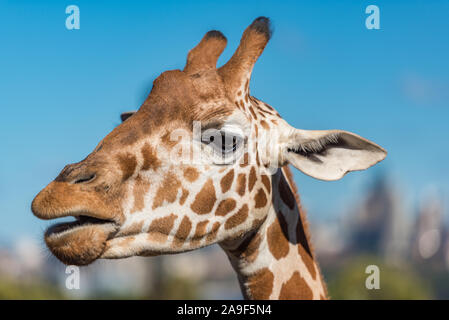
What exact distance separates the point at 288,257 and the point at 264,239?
38 cm

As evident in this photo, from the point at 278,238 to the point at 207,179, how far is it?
1142 millimetres

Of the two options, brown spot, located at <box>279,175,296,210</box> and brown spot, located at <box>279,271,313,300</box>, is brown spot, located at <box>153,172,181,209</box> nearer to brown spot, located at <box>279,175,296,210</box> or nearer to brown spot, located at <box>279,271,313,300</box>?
brown spot, located at <box>279,175,296,210</box>

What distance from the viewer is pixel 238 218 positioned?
201 inches

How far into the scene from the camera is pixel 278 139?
5410 mm

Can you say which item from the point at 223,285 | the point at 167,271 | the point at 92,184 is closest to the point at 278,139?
the point at 92,184

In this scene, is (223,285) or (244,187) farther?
(223,285)

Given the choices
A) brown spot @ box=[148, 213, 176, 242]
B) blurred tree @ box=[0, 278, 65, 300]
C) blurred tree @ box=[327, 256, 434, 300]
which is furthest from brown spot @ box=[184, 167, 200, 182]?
blurred tree @ box=[327, 256, 434, 300]

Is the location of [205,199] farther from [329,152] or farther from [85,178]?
[329,152]

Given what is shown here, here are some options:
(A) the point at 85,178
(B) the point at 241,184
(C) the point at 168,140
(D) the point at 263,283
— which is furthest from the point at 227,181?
(A) the point at 85,178

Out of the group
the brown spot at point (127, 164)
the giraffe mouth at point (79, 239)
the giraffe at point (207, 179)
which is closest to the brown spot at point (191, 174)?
the giraffe at point (207, 179)

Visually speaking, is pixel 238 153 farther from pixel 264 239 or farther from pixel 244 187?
pixel 264 239

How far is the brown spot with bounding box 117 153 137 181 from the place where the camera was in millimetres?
4617

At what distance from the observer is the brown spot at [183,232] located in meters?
4.84

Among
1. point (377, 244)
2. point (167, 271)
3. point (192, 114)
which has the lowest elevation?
point (377, 244)
